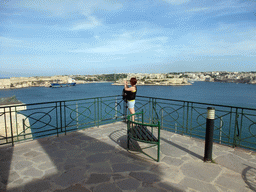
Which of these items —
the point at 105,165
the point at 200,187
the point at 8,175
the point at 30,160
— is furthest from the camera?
the point at 30,160

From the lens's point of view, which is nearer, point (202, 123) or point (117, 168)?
point (117, 168)

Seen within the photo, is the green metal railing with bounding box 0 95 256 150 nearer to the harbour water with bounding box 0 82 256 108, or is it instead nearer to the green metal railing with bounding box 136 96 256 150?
the green metal railing with bounding box 136 96 256 150

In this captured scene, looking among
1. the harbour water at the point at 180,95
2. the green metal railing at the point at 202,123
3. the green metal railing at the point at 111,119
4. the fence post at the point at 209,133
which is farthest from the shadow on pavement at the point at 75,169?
the harbour water at the point at 180,95

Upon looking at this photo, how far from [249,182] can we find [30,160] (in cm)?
434

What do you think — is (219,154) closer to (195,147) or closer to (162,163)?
(195,147)

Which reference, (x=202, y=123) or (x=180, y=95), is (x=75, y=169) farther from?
(x=180, y=95)

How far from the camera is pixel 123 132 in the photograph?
225 inches

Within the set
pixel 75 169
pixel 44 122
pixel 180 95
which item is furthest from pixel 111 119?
pixel 180 95

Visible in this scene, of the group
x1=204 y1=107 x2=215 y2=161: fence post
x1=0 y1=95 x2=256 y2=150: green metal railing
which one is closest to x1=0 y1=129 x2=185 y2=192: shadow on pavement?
x1=0 y1=95 x2=256 y2=150: green metal railing

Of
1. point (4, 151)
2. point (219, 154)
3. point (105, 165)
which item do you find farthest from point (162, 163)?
point (4, 151)

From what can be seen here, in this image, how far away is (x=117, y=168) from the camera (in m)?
3.44

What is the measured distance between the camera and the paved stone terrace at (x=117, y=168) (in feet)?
9.33

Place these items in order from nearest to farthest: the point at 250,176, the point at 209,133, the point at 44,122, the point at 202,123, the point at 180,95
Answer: the point at 250,176 → the point at 209,133 → the point at 44,122 → the point at 202,123 → the point at 180,95

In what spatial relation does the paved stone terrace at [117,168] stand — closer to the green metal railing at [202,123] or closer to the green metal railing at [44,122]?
the green metal railing at [202,123]
